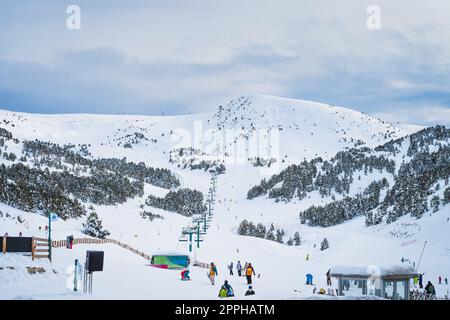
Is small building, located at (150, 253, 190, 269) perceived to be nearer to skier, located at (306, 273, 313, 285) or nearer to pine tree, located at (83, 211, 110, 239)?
skier, located at (306, 273, 313, 285)

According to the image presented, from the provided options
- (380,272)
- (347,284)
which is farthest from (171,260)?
(380,272)

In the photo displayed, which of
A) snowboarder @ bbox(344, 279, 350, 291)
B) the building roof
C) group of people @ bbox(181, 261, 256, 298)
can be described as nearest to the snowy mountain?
group of people @ bbox(181, 261, 256, 298)

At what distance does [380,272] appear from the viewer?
20.2 m

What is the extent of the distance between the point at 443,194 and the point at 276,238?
30665mm

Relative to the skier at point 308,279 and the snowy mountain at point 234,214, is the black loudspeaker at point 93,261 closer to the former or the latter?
the snowy mountain at point 234,214

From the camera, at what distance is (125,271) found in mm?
30562

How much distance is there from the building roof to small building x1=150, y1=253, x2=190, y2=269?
59.6ft

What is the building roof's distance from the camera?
2027 centimetres

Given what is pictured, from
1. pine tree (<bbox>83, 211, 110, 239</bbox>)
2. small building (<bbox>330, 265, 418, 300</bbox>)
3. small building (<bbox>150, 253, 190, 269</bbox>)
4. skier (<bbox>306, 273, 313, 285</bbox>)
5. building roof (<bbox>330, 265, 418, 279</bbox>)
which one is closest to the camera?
building roof (<bbox>330, 265, 418, 279</bbox>)

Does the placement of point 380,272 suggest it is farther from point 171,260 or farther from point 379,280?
point 171,260

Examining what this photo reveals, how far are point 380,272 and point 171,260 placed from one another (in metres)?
21.0

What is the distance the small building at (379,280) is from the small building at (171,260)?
18.1m
